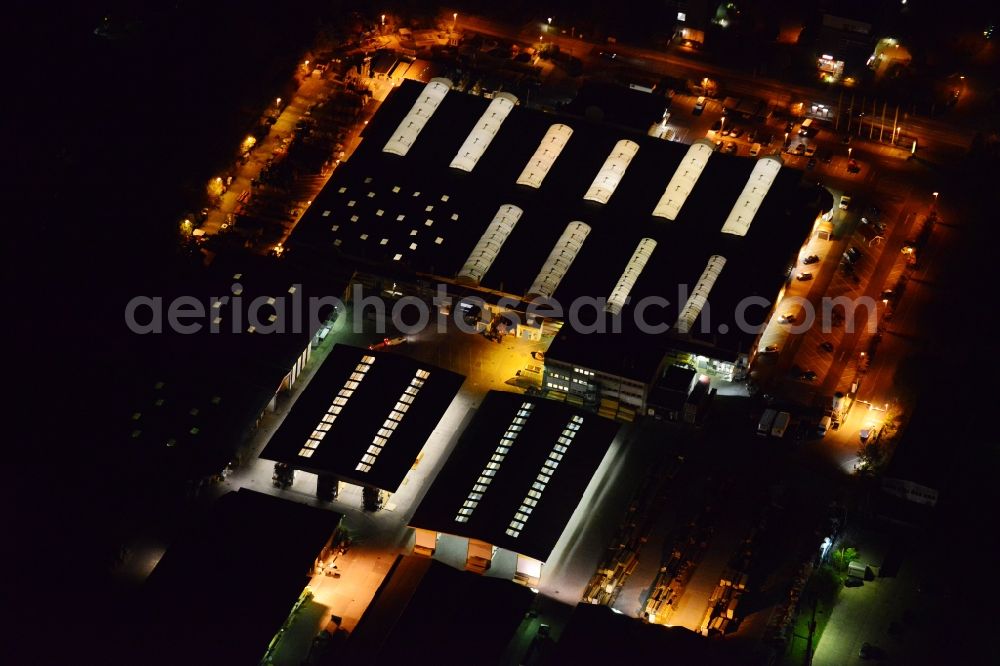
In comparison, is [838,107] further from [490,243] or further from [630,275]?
[490,243]

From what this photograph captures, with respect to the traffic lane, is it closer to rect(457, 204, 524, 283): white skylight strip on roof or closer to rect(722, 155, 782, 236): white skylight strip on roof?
rect(722, 155, 782, 236): white skylight strip on roof

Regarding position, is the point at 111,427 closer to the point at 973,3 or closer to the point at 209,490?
the point at 209,490

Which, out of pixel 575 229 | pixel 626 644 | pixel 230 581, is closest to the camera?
pixel 626 644

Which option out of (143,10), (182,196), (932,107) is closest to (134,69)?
(143,10)

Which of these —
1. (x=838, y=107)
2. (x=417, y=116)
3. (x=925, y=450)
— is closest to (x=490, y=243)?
(x=417, y=116)

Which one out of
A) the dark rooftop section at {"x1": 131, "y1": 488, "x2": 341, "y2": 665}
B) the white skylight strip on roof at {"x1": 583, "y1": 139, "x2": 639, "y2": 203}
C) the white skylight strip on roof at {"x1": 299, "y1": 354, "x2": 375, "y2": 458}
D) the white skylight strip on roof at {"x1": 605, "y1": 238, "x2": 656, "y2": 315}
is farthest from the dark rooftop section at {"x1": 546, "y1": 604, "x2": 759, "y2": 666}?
the white skylight strip on roof at {"x1": 583, "y1": 139, "x2": 639, "y2": 203}

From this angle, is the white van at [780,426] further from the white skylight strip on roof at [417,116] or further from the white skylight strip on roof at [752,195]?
the white skylight strip on roof at [417,116]
